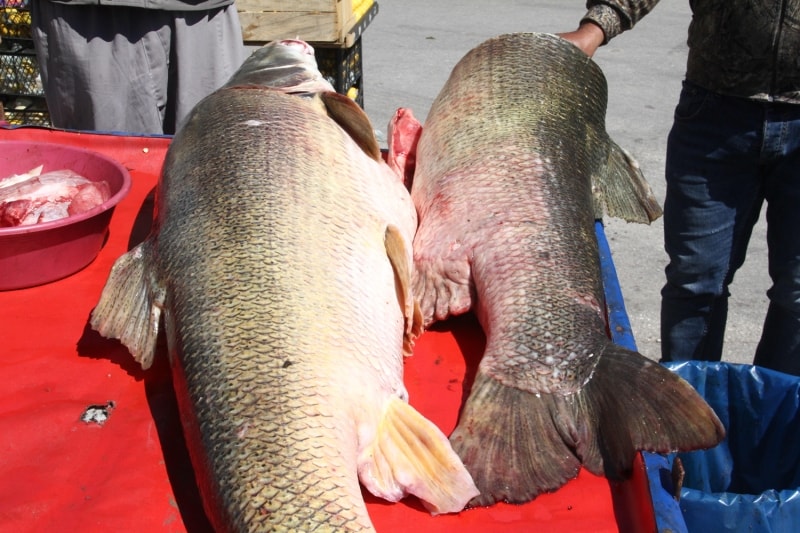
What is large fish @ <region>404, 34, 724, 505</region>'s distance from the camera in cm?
167

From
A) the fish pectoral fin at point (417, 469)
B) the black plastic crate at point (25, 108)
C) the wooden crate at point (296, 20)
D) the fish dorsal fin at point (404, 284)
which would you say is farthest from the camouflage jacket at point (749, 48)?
the black plastic crate at point (25, 108)

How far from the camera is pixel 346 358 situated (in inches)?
65.6

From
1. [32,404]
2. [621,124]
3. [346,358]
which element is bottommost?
[621,124]

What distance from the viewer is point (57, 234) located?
2.19 metres

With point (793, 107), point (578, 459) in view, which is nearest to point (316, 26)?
point (793, 107)

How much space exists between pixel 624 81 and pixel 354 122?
5.75m

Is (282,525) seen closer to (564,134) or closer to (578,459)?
(578,459)

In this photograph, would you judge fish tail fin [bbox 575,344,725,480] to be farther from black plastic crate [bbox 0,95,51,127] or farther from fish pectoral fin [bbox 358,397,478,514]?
black plastic crate [bbox 0,95,51,127]

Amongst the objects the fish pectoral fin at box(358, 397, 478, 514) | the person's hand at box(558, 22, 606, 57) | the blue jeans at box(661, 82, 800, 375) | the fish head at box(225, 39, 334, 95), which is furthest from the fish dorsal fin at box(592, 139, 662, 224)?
the fish pectoral fin at box(358, 397, 478, 514)

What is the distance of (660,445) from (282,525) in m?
0.83

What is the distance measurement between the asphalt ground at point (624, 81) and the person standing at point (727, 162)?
2.41ft

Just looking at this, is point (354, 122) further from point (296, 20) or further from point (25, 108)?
point (25, 108)

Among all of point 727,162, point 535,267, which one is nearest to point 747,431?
point 727,162

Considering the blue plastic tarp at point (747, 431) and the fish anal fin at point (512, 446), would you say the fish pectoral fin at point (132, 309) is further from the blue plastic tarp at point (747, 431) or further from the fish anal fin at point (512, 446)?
the blue plastic tarp at point (747, 431)
